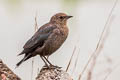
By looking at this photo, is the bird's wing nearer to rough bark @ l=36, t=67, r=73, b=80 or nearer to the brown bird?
the brown bird

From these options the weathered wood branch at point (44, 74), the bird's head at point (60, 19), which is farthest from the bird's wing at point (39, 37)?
the weathered wood branch at point (44, 74)

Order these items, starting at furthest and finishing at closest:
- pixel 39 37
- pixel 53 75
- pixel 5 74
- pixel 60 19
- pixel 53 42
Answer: pixel 60 19 → pixel 53 42 → pixel 39 37 → pixel 53 75 → pixel 5 74

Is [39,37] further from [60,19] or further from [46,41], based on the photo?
[60,19]

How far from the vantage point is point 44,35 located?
22.8 feet

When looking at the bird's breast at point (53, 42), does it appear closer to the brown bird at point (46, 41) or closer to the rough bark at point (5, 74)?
the brown bird at point (46, 41)

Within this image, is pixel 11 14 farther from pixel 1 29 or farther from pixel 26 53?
pixel 26 53

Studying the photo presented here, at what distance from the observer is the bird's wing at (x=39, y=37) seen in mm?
6621

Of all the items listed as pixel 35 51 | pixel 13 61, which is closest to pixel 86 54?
pixel 13 61

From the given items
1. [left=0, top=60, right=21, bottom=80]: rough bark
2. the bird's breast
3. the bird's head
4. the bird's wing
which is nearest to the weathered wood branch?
[left=0, top=60, right=21, bottom=80]: rough bark

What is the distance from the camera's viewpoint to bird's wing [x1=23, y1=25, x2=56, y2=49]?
662 centimetres

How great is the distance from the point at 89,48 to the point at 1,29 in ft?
5.10

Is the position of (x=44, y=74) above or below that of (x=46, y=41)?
above

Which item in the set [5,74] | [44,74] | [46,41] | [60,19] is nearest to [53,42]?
[46,41]

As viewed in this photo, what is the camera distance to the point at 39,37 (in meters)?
6.82
